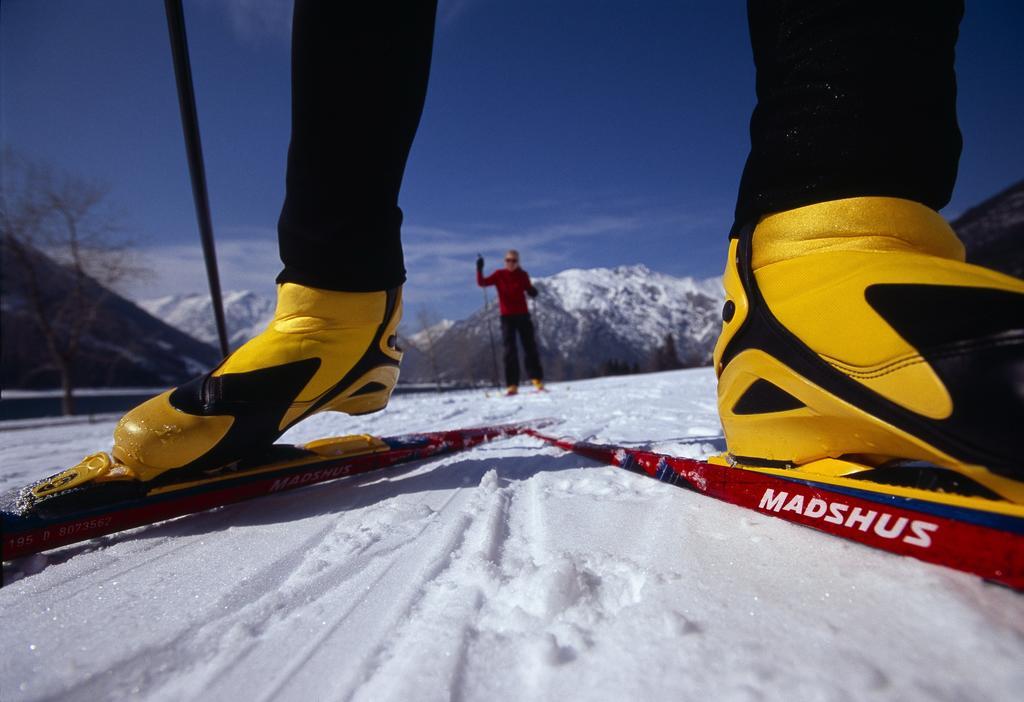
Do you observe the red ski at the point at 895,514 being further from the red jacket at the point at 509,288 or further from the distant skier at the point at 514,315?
the red jacket at the point at 509,288

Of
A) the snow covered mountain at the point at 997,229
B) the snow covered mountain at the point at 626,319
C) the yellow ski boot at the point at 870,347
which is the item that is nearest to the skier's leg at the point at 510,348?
the yellow ski boot at the point at 870,347

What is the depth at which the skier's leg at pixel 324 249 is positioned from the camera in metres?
0.83

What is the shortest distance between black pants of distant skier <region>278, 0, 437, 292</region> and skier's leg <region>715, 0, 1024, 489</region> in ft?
2.17

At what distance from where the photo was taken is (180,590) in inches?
20.6

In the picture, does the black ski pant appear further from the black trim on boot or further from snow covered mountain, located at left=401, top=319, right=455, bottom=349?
snow covered mountain, located at left=401, top=319, right=455, bottom=349

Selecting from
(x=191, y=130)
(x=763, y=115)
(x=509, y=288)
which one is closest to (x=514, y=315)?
(x=509, y=288)

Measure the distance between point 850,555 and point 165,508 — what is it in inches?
40.5

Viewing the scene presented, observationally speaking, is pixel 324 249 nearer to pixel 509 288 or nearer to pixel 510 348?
pixel 510 348

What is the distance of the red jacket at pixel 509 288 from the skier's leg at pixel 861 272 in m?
4.83

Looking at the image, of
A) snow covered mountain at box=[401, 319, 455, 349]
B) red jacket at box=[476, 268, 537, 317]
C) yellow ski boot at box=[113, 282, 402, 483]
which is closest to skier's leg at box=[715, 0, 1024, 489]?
yellow ski boot at box=[113, 282, 402, 483]

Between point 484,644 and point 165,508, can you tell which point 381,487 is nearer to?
point 165,508

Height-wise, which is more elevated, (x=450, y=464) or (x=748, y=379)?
(x=748, y=379)

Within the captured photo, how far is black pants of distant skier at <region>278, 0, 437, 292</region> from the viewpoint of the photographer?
0.84 m

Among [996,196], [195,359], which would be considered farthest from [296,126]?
[996,196]
